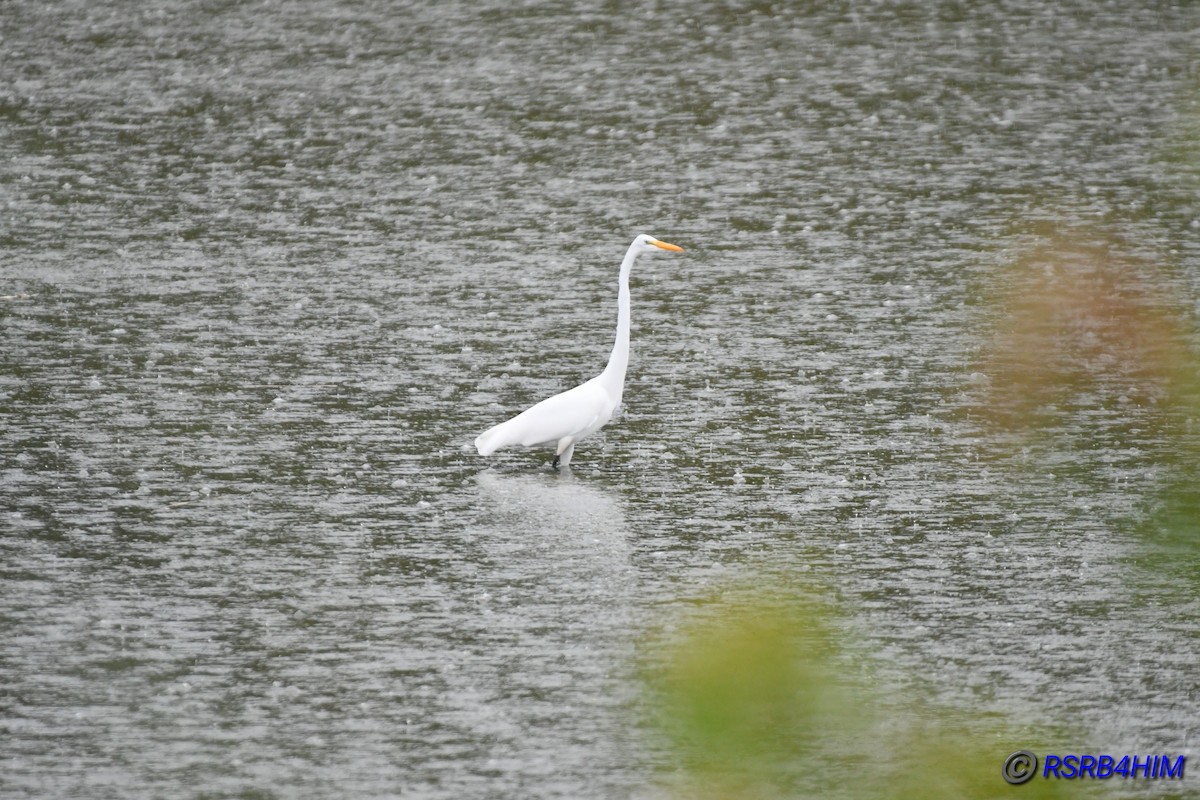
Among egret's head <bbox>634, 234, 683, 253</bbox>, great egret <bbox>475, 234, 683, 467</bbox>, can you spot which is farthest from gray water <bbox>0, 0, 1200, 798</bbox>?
egret's head <bbox>634, 234, 683, 253</bbox>

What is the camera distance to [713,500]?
32.1ft

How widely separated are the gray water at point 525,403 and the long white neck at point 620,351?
47cm

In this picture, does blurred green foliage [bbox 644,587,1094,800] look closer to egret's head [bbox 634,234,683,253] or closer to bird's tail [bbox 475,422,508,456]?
bird's tail [bbox 475,422,508,456]

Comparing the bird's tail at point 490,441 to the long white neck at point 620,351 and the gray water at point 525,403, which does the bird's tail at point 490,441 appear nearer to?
the gray water at point 525,403

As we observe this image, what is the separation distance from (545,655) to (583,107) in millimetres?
14123

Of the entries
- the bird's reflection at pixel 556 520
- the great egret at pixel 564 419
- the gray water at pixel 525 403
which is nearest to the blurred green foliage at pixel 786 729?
the gray water at pixel 525 403

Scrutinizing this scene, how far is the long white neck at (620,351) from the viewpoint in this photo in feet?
34.5

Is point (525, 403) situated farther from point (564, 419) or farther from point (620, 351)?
point (564, 419)

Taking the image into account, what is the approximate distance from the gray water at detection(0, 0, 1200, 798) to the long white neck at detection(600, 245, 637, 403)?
47 cm

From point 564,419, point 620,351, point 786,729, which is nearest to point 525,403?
point 620,351

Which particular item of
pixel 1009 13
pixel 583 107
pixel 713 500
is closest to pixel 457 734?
pixel 713 500

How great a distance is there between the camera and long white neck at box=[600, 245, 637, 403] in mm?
10508

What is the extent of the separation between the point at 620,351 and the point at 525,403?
99cm

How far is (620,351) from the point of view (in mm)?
10664
